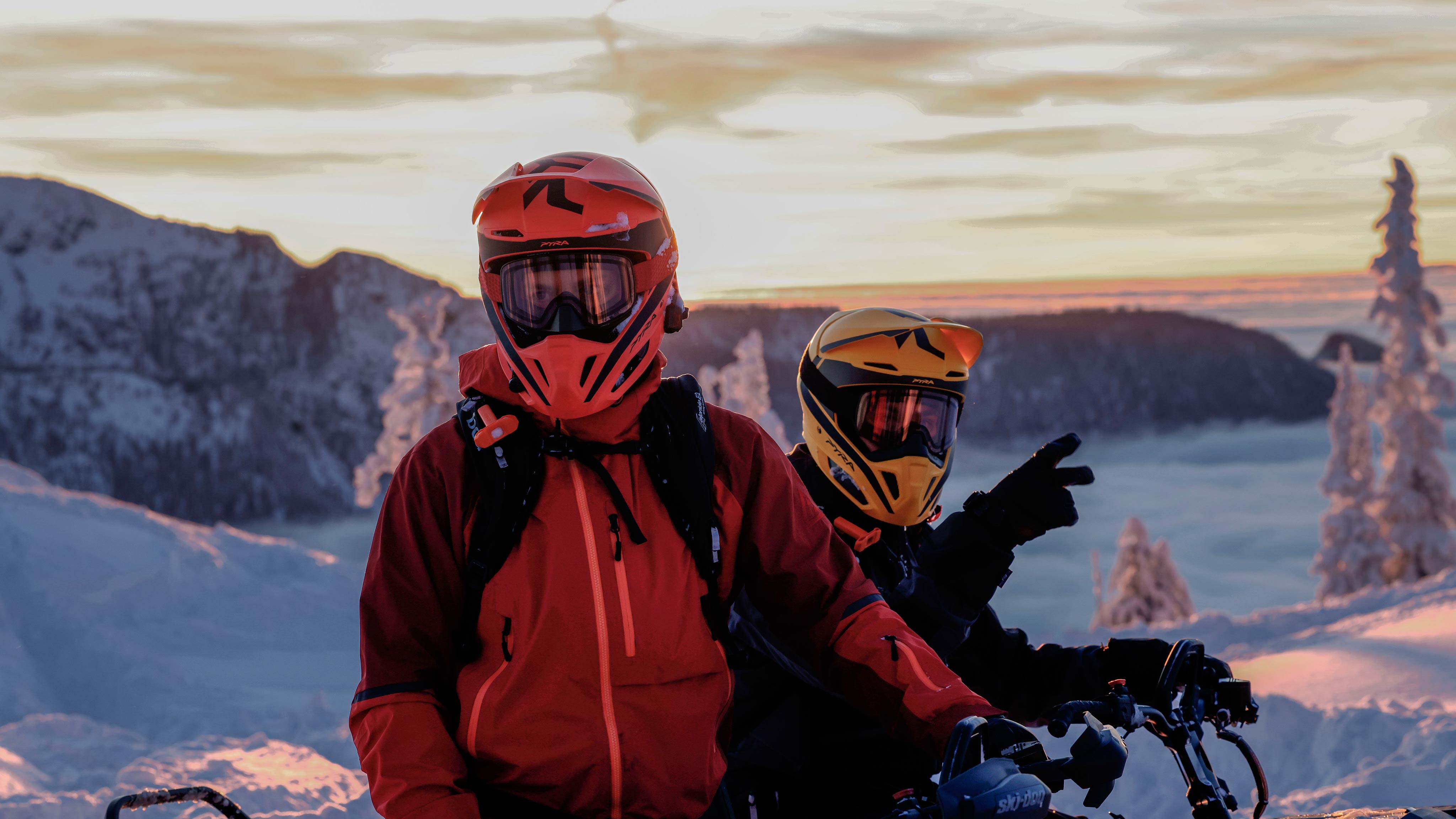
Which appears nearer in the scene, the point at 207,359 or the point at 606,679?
the point at 606,679

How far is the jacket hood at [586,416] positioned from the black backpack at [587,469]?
0.03m

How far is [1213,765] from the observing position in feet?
32.4

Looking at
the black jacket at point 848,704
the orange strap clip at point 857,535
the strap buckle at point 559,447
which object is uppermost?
the strap buckle at point 559,447

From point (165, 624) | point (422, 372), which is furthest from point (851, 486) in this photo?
point (422, 372)

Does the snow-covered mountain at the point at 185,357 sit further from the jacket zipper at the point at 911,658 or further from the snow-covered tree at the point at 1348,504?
the jacket zipper at the point at 911,658

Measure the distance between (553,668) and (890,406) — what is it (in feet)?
8.83

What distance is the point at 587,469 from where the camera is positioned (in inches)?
130

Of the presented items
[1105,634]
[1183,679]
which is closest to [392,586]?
[1183,679]

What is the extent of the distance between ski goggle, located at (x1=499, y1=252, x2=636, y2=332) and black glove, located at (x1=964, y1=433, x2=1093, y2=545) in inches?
71.0

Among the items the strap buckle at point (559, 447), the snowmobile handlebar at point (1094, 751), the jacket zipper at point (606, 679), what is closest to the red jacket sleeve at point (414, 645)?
the strap buckle at point (559, 447)

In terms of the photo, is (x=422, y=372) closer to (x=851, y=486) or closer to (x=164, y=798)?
(x=851, y=486)

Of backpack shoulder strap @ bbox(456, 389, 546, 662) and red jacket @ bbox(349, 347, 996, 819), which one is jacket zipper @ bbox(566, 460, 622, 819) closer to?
red jacket @ bbox(349, 347, 996, 819)

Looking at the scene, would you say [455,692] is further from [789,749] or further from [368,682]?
[789,749]

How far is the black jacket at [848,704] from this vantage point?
448 centimetres
